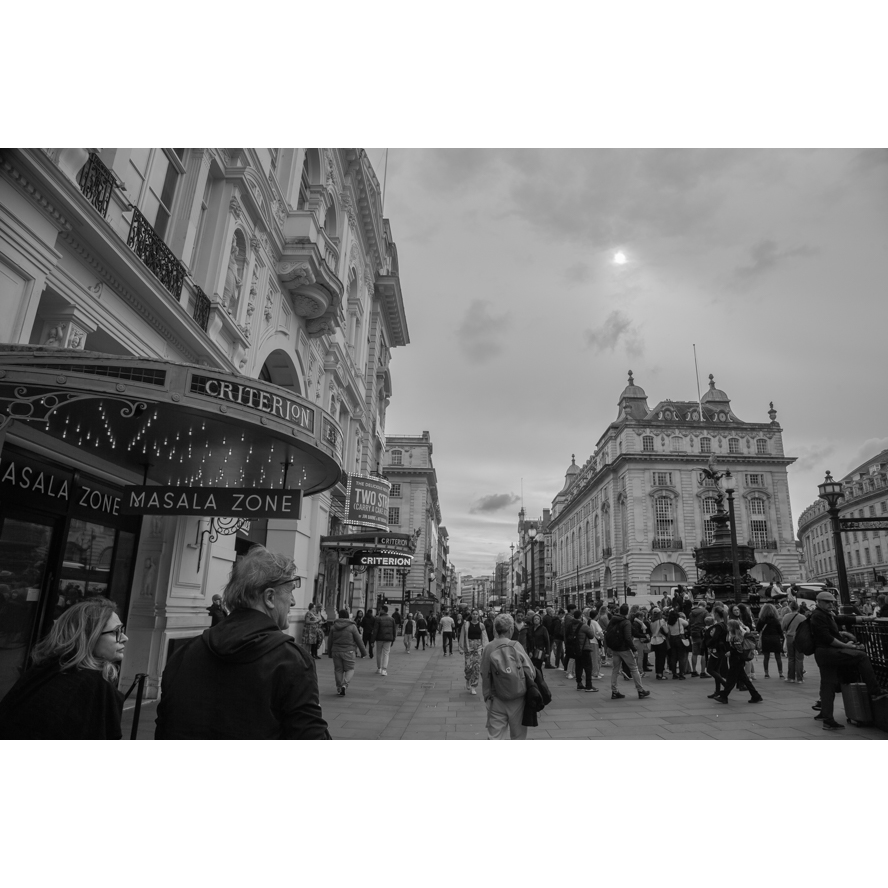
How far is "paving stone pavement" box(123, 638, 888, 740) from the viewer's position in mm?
7992

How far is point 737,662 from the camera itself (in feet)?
33.4

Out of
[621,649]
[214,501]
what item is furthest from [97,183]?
[621,649]

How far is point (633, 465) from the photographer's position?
67125 millimetres

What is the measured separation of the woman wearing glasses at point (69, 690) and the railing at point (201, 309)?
836 centimetres

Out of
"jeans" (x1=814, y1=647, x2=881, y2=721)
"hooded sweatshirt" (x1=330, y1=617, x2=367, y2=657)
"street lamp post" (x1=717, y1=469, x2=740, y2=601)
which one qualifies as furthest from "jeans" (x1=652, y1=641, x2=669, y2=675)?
"hooded sweatshirt" (x1=330, y1=617, x2=367, y2=657)

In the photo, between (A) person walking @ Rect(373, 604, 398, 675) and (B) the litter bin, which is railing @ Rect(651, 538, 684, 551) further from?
(B) the litter bin

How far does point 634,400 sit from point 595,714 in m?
75.3

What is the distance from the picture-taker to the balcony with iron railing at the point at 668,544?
63.8 m

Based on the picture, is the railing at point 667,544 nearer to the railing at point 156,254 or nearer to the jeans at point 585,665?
the jeans at point 585,665

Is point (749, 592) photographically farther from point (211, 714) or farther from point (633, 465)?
point (633, 465)

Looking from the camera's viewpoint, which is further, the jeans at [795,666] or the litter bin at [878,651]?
the jeans at [795,666]

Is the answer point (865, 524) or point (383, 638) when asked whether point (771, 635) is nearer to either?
point (865, 524)

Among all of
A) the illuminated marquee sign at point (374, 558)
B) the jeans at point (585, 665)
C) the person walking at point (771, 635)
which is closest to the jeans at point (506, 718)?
the jeans at point (585, 665)

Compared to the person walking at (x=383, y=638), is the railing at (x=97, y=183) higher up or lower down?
higher up
